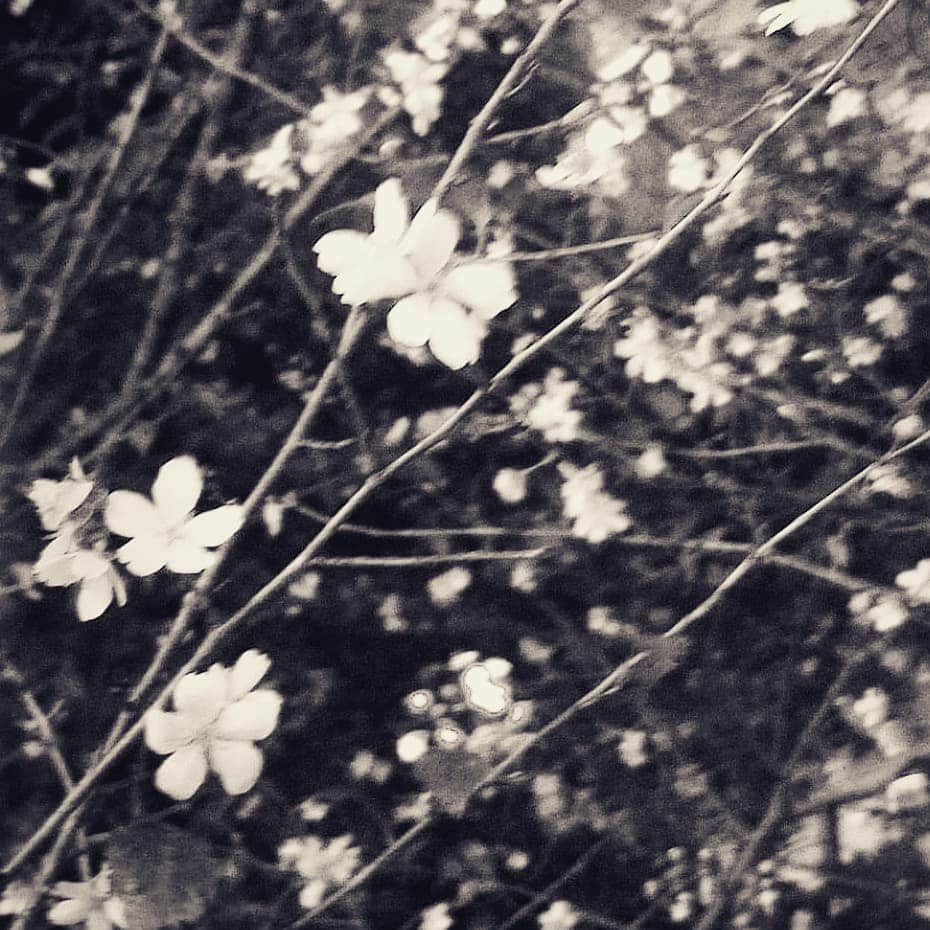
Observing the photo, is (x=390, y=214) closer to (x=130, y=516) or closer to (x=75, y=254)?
(x=130, y=516)

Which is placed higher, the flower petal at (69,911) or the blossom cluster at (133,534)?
the blossom cluster at (133,534)

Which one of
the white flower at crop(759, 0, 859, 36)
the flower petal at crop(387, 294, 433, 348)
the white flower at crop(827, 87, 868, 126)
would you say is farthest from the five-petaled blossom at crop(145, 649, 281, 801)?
the white flower at crop(827, 87, 868, 126)

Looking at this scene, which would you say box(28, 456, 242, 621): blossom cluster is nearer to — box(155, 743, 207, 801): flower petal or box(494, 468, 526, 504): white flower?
box(155, 743, 207, 801): flower petal

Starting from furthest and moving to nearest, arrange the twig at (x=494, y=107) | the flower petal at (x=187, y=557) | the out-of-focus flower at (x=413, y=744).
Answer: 1. the out-of-focus flower at (x=413, y=744)
2. the flower petal at (x=187, y=557)
3. the twig at (x=494, y=107)

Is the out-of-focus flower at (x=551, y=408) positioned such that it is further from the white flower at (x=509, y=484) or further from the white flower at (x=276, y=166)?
the white flower at (x=276, y=166)

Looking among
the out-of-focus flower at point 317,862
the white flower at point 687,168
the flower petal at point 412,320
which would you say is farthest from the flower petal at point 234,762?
the white flower at point 687,168

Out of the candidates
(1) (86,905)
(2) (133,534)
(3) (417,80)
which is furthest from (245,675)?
(3) (417,80)
